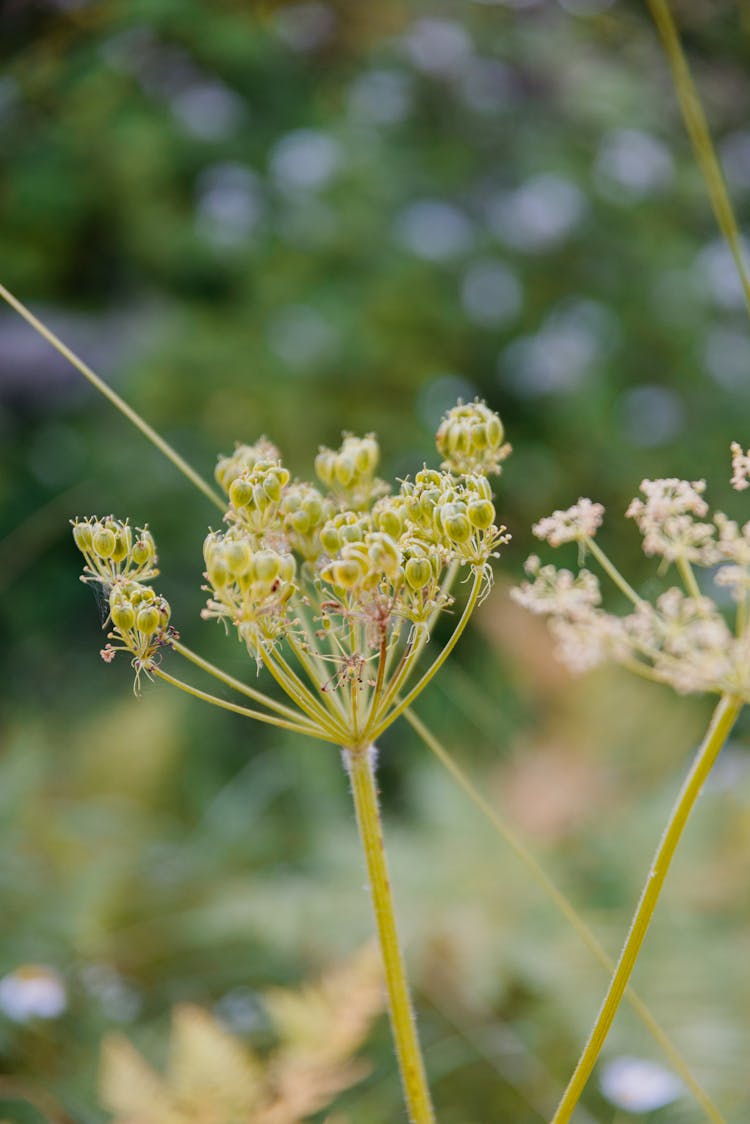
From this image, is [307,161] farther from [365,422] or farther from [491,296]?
[365,422]

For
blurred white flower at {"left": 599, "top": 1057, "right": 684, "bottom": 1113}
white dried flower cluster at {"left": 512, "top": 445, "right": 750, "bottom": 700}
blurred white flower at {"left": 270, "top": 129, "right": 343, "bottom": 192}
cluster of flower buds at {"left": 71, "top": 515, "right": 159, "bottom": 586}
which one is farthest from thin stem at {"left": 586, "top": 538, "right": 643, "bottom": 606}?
blurred white flower at {"left": 270, "top": 129, "right": 343, "bottom": 192}

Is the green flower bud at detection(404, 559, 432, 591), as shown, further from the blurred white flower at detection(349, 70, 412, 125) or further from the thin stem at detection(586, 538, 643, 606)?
the blurred white flower at detection(349, 70, 412, 125)

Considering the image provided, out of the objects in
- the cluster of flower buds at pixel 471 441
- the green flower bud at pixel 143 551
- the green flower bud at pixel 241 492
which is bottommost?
the green flower bud at pixel 143 551

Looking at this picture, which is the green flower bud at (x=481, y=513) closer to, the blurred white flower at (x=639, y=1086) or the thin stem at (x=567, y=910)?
the thin stem at (x=567, y=910)

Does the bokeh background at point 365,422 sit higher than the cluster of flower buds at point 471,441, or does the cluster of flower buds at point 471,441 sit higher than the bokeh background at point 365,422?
the bokeh background at point 365,422

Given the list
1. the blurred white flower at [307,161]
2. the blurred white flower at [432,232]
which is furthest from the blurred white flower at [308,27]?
the blurred white flower at [432,232]

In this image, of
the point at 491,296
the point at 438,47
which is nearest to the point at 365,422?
the point at 491,296

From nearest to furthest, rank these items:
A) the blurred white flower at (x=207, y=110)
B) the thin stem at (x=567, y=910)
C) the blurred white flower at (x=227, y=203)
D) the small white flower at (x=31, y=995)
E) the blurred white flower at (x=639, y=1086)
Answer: the thin stem at (x=567, y=910) < the blurred white flower at (x=639, y=1086) < the small white flower at (x=31, y=995) < the blurred white flower at (x=227, y=203) < the blurred white flower at (x=207, y=110)

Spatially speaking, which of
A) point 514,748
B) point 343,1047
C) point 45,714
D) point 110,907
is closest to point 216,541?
point 343,1047
